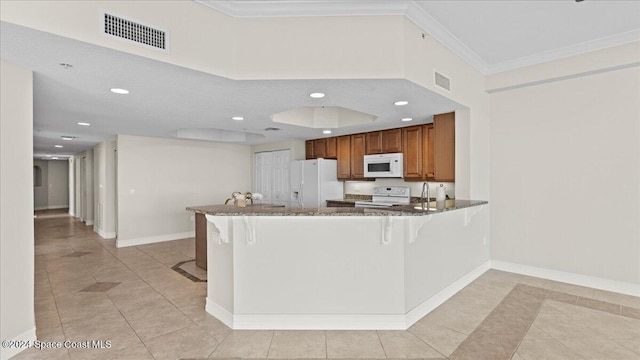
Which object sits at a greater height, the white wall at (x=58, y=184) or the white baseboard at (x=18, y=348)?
the white wall at (x=58, y=184)

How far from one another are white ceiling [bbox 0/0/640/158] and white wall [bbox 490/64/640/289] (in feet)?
1.77

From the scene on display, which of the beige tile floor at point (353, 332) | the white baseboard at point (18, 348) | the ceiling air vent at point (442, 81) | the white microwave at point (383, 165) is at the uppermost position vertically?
the ceiling air vent at point (442, 81)

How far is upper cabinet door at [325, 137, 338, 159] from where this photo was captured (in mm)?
6496

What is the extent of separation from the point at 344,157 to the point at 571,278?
4.01 meters

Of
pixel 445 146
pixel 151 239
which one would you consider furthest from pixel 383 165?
pixel 151 239

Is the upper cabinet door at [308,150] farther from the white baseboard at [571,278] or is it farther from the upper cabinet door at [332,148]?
the white baseboard at [571,278]

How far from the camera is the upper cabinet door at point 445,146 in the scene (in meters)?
4.32

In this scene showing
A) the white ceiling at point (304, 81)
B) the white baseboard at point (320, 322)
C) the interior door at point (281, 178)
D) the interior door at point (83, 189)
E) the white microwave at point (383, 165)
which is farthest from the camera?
the interior door at point (83, 189)

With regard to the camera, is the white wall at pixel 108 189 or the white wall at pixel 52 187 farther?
the white wall at pixel 52 187

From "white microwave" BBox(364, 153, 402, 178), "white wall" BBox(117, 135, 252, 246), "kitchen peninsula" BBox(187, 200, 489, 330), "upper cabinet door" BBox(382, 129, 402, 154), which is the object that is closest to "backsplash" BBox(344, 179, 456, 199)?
"white microwave" BBox(364, 153, 402, 178)

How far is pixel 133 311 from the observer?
312 centimetres

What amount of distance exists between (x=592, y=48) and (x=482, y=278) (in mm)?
2993

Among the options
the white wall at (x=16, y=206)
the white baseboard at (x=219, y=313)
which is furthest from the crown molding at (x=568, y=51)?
the white wall at (x=16, y=206)

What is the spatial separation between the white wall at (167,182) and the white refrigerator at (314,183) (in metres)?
2.03
